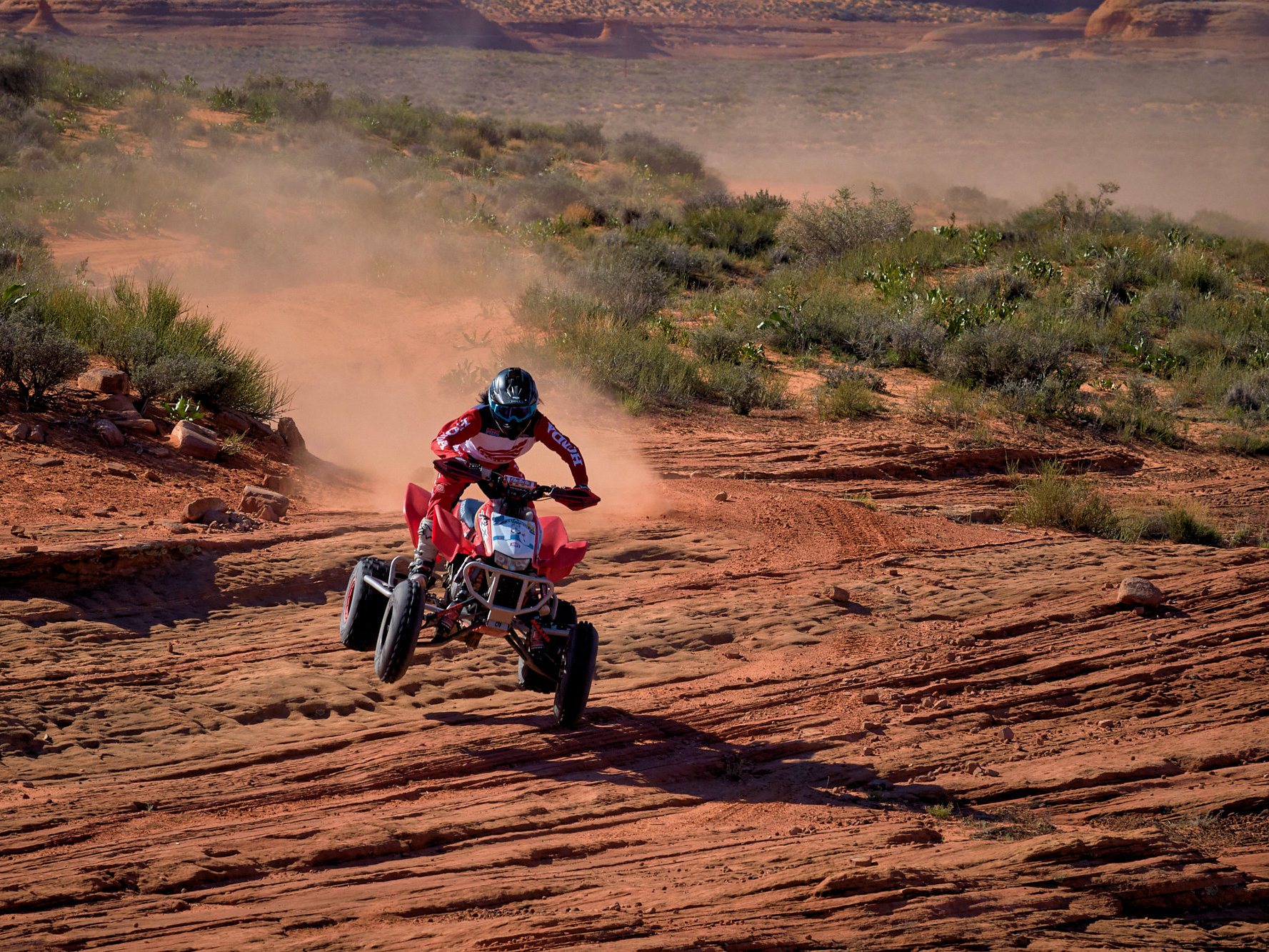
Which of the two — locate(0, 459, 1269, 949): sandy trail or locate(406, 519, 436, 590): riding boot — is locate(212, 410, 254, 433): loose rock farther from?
locate(406, 519, 436, 590): riding boot

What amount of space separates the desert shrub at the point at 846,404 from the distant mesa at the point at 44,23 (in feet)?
207

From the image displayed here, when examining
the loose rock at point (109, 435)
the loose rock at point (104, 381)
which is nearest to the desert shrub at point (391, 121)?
the loose rock at point (104, 381)

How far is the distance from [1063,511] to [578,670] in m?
6.21

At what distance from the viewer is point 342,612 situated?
5707 millimetres

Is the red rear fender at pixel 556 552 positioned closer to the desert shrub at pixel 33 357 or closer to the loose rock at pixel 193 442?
the loose rock at pixel 193 442

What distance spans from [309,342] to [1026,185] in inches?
1375

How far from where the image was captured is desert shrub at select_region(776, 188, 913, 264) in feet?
69.5

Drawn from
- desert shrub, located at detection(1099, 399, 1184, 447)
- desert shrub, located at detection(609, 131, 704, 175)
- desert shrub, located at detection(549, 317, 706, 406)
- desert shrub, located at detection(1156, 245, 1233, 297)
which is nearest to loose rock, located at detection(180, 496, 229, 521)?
desert shrub, located at detection(549, 317, 706, 406)

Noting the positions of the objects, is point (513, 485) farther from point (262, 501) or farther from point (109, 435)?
point (109, 435)

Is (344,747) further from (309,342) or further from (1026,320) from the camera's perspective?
(1026,320)

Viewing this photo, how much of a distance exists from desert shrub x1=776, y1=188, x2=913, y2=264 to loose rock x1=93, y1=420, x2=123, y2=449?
15349mm

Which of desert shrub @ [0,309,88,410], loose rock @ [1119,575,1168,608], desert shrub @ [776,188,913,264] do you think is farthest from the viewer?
desert shrub @ [776,188,913,264]

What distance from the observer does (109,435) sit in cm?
863

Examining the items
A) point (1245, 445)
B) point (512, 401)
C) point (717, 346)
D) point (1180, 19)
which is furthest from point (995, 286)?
point (1180, 19)
